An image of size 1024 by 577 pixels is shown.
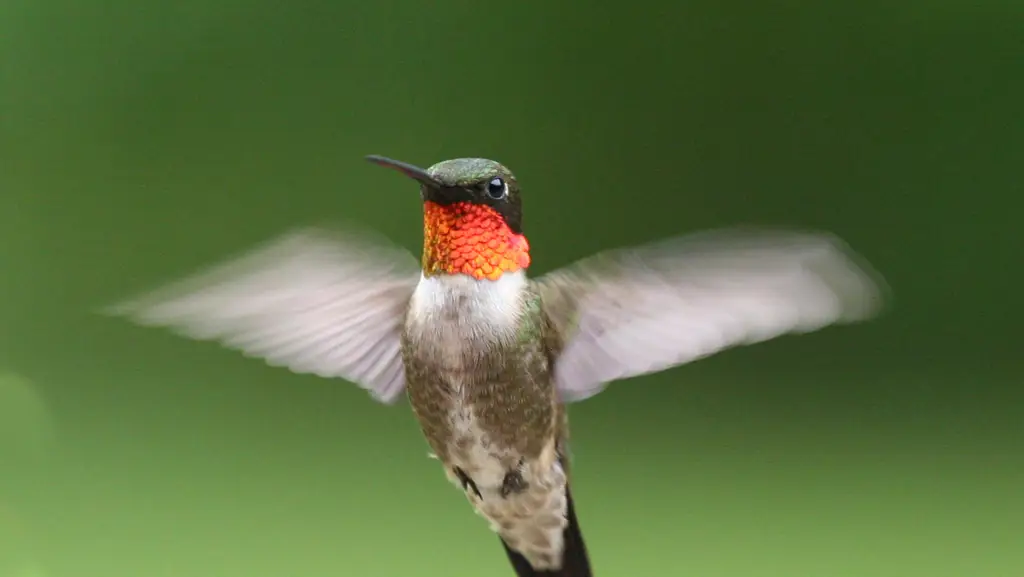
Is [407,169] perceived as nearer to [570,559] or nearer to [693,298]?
[693,298]

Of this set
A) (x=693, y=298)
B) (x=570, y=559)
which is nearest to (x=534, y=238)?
(x=570, y=559)

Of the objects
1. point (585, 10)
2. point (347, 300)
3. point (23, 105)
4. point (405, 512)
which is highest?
point (585, 10)

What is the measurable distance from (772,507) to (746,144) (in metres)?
0.61

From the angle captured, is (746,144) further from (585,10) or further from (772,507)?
(772,507)

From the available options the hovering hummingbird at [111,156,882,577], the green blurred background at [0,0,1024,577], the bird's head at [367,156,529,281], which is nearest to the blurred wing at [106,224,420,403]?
the hovering hummingbird at [111,156,882,577]

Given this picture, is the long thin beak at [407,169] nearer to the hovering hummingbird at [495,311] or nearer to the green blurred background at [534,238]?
the hovering hummingbird at [495,311]

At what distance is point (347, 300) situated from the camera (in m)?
0.70

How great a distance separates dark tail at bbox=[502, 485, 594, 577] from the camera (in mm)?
792

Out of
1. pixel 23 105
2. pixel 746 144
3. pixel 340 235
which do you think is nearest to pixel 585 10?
pixel 746 144

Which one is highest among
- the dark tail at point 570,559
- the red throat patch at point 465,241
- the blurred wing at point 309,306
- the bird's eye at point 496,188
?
the bird's eye at point 496,188

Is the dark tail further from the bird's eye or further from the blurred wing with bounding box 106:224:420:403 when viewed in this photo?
the bird's eye

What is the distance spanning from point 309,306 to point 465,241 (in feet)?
0.56

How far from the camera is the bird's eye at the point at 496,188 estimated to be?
23.0 inches

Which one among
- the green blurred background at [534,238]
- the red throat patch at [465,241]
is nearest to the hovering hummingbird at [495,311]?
the red throat patch at [465,241]
